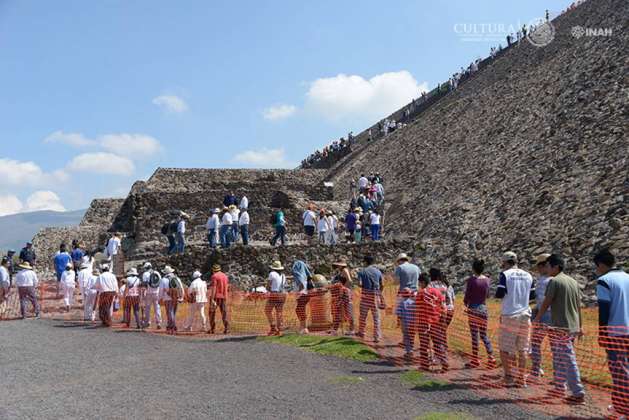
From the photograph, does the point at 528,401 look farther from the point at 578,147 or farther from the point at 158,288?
the point at 578,147

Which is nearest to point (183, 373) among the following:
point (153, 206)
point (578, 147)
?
point (578, 147)

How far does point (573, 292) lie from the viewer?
23.9 feet

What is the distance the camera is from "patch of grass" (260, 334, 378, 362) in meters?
9.90

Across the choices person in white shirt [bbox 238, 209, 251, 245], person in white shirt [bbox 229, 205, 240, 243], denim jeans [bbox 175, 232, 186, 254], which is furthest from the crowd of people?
person in white shirt [bbox 229, 205, 240, 243]

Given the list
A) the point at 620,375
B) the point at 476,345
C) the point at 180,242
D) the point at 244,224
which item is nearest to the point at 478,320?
the point at 476,345

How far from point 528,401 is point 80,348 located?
8.64m

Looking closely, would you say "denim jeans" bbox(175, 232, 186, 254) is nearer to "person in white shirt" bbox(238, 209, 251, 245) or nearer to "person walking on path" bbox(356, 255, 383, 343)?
"person in white shirt" bbox(238, 209, 251, 245)

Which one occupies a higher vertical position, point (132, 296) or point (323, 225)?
point (323, 225)

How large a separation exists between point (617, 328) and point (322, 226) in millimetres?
16002

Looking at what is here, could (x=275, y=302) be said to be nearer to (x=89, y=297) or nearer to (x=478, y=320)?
(x=478, y=320)

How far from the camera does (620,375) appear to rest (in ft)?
20.7

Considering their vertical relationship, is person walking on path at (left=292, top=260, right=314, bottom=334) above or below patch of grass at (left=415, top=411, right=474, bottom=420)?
above

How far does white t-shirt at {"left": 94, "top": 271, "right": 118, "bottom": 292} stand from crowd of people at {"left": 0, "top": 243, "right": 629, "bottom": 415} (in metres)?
0.03

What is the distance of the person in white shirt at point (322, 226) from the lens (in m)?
22.0
